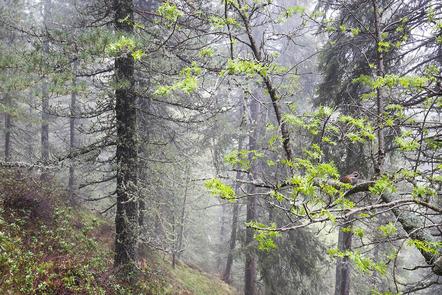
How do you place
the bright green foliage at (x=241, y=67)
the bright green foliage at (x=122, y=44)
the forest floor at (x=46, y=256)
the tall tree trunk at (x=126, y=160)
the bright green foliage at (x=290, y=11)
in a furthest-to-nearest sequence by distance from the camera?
the tall tree trunk at (x=126, y=160) → the forest floor at (x=46, y=256) → the bright green foliage at (x=290, y=11) → the bright green foliage at (x=122, y=44) → the bright green foliage at (x=241, y=67)

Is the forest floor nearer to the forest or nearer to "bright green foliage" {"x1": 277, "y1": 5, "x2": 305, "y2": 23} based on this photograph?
the forest

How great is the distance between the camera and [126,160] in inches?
286

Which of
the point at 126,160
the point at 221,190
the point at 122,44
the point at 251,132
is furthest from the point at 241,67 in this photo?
the point at 126,160

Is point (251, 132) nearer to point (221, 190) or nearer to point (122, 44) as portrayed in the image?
point (122, 44)

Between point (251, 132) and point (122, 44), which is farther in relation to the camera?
point (251, 132)

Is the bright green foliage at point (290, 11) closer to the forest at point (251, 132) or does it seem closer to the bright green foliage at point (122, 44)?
the forest at point (251, 132)

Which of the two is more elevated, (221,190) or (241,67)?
(241,67)

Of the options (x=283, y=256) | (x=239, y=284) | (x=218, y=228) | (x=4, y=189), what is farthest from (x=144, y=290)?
(x=218, y=228)

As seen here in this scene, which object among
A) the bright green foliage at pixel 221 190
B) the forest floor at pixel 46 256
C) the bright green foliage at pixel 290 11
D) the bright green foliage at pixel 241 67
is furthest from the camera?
the forest floor at pixel 46 256

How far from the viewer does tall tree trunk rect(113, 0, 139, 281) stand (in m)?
6.88

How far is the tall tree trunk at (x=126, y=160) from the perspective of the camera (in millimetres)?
6879

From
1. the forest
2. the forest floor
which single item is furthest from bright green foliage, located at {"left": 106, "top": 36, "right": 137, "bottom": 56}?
the forest floor

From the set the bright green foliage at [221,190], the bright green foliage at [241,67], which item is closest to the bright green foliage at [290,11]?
the bright green foliage at [241,67]

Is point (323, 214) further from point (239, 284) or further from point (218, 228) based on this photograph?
point (218, 228)
